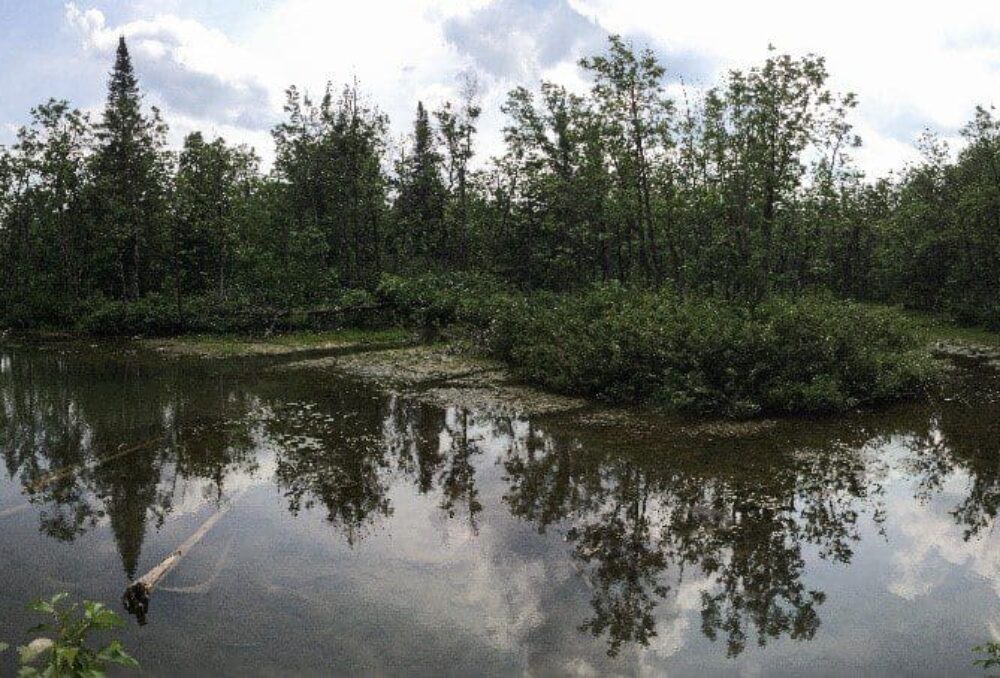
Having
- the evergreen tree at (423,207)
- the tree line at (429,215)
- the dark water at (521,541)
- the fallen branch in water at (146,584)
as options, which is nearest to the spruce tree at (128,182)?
the tree line at (429,215)

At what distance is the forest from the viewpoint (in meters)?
15.4

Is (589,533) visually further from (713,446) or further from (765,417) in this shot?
(765,417)

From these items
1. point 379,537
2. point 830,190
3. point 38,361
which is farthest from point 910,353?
point 38,361

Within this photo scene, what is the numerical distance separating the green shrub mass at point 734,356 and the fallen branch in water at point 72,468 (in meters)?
8.97

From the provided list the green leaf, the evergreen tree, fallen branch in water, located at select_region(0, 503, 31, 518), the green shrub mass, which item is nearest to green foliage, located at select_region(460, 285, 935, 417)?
the green shrub mass

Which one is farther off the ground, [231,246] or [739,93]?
[739,93]

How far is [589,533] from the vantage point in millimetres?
8320

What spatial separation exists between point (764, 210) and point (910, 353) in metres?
8.40

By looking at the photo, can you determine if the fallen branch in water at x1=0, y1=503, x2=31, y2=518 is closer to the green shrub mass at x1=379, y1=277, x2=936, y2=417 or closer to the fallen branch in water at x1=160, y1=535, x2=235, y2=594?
the fallen branch in water at x1=160, y1=535, x2=235, y2=594

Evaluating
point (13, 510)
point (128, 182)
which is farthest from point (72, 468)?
point (128, 182)

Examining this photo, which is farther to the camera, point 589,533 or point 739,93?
point 739,93

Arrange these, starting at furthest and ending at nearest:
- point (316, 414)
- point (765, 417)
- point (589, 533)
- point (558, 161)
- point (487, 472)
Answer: point (558, 161)
point (316, 414)
point (765, 417)
point (487, 472)
point (589, 533)

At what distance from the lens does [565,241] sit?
122 ft

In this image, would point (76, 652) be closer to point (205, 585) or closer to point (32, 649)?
point (32, 649)
